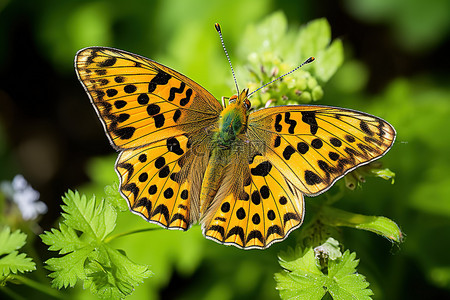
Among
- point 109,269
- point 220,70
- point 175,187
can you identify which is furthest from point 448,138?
point 109,269

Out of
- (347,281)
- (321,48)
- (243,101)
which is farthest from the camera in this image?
(321,48)

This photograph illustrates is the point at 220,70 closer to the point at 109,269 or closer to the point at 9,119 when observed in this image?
the point at 109,269

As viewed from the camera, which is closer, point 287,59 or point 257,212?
point 257,212

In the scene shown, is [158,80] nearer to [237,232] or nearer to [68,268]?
[237,232]

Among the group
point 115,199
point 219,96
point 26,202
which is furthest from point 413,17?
point 26,202

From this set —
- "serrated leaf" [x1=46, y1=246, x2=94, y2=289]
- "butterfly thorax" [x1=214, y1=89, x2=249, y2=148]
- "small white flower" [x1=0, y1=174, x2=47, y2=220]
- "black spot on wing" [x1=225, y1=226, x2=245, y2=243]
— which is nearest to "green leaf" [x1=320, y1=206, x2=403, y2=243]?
"black spot on wing" [x1=225, y1=226, x2=245, y2=243]
